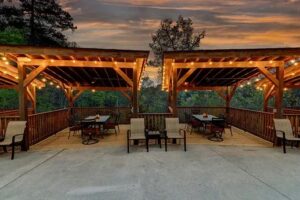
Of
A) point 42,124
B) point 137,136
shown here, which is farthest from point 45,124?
point 137,136

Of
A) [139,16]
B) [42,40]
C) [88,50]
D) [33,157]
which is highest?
[139,16]

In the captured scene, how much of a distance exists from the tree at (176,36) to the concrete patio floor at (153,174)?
1677 centimetres

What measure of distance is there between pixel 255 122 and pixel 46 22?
17967 mm

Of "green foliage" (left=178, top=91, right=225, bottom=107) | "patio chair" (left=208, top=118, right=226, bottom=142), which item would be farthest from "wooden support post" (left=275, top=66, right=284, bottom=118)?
"green foliage" (left=178, top=91, right=225, bottom=107)

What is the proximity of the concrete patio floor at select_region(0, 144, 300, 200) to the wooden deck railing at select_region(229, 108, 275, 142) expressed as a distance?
4.79 ft

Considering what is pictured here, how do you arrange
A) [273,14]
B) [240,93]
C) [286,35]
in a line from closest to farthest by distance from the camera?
1. [273,14]
2. [286,35]
3. [240,93]

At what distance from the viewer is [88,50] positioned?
6.49 m

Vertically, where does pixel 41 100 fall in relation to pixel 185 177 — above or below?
above

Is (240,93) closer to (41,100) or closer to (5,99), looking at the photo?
(41,100)

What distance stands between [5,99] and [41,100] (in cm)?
326

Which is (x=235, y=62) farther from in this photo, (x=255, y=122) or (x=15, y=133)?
(x=15, y=133)

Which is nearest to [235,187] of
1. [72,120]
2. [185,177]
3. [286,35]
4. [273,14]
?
[185,177]

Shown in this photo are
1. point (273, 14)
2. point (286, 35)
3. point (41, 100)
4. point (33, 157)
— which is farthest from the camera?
point (41, 100)

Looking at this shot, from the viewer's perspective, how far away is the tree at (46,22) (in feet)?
56.1
